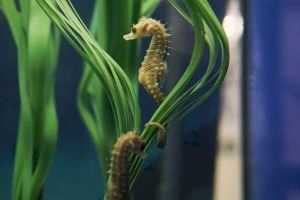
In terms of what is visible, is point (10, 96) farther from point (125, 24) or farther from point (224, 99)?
point (224, 99)

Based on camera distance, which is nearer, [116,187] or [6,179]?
[116,187]

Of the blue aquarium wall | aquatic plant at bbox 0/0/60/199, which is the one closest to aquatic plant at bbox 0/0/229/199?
aquatic plant at bbox 0/0/60/199

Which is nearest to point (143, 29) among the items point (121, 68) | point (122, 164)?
point (121, 68)

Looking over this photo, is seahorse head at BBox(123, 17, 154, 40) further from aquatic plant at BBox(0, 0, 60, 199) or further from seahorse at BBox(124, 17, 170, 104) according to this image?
aquatic plant at BBox(0, 0, 60, 199)

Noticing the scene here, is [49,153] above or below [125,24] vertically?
below

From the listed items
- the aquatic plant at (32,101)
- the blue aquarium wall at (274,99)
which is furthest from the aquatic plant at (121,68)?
the blue aquarium wall at (274,99)

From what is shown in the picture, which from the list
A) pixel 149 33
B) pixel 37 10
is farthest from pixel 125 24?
pixel 37 10
